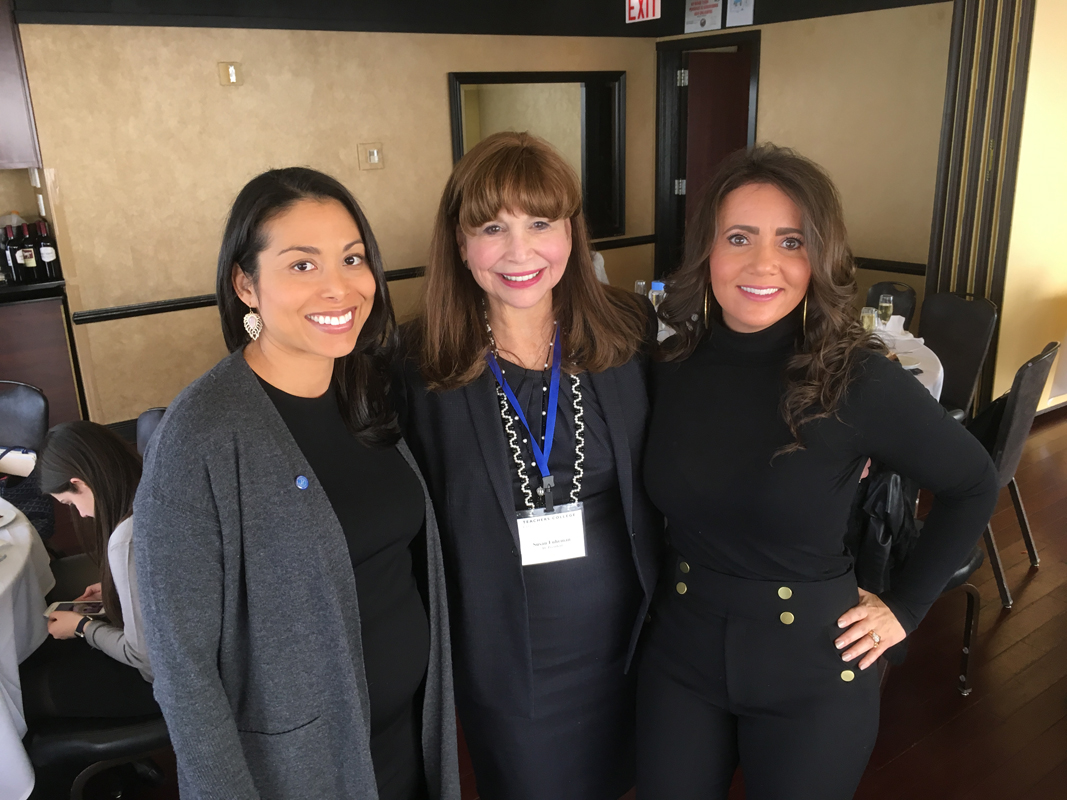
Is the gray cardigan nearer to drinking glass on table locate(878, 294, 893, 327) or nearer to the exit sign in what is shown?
drinking glass on table locate(878, 294, 893, 327)

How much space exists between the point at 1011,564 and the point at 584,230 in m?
3.10

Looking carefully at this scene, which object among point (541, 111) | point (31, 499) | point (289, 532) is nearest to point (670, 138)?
point (541, 111)

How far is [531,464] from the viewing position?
165 centimetres

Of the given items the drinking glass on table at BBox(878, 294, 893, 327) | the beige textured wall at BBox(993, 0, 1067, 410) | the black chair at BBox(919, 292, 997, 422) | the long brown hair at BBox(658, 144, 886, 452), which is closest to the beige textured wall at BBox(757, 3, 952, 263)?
the beige textured wall at BBox(993, 0, 1067, 410)

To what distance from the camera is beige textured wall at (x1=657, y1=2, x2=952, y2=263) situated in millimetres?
5730

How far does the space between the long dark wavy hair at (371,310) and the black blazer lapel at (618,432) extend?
16.8 inches

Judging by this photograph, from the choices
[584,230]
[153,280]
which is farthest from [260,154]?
[584,230]

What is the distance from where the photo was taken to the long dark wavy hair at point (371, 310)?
4.35 feet

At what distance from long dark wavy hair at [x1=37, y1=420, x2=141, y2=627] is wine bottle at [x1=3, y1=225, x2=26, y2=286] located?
140 inches

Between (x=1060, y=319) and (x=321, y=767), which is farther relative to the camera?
(x=1060, y=319)

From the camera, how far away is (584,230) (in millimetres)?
1761

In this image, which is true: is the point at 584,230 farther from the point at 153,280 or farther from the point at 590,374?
the point at 153,280

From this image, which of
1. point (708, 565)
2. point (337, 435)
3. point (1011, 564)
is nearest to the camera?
point (337, 435)

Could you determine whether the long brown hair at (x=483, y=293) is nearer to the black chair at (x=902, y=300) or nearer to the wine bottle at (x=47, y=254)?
the black chair at (x=902, y=300)
